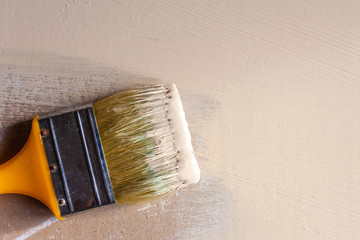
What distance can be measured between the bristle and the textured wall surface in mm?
123

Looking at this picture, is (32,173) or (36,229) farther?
(36,229)

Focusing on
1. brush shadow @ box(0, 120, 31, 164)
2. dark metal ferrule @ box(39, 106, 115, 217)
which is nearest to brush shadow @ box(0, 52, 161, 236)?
brush shadow @ box(0, 120, 31, 164)

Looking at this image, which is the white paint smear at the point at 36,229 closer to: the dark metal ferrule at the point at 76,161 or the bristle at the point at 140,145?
the dark metal ferrule at the point at 76,161

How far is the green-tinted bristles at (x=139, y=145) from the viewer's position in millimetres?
972

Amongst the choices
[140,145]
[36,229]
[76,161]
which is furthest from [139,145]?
[36,229]

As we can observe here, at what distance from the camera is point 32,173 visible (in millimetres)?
985

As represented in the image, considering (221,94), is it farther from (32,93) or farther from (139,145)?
(32,93)

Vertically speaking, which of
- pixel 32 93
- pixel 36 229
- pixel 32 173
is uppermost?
pixel 32 93

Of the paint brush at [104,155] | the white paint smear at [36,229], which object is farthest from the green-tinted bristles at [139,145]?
the white paint smear at [36,229]

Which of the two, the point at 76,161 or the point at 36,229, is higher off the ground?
the point at 76,161

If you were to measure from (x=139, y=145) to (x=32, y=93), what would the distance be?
34 cm

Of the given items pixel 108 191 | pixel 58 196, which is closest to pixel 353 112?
pixel 108 191

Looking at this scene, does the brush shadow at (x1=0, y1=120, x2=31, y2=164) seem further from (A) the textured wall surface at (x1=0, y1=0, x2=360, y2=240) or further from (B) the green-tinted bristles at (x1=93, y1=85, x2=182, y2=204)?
(B) the green-tinted bristles at (x1=93, y1=85, x2=182, y2=204)

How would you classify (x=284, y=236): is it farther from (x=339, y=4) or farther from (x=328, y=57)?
(x=339, y=4)
